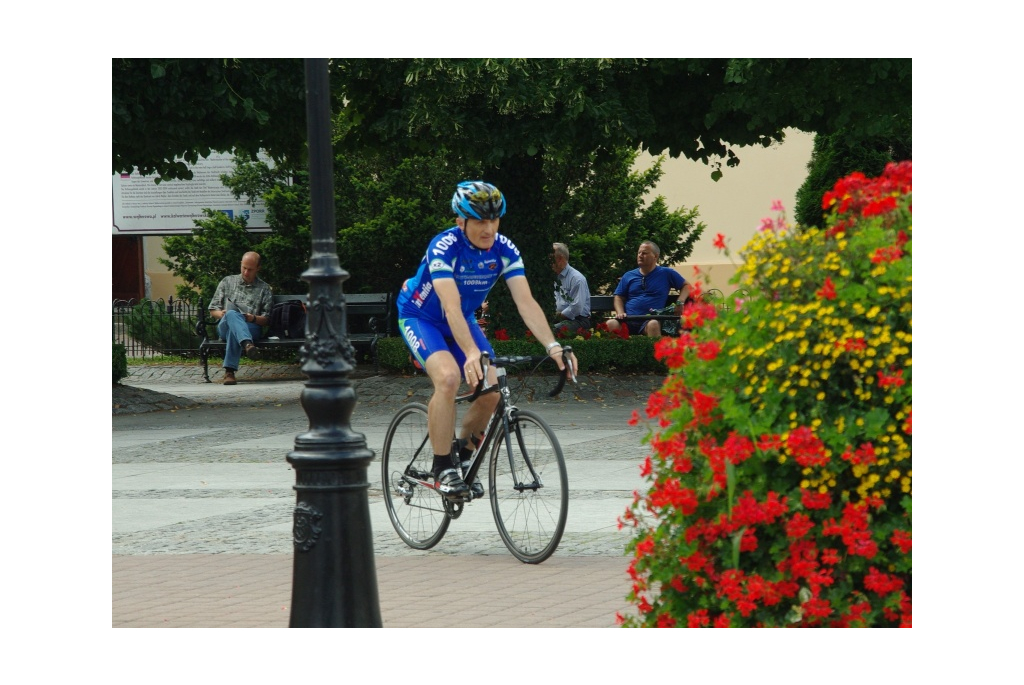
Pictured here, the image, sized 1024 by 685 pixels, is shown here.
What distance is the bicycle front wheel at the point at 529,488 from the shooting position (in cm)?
629

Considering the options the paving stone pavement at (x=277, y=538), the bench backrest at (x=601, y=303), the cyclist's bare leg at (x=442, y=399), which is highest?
the bench backrest at (x=601, y=303)

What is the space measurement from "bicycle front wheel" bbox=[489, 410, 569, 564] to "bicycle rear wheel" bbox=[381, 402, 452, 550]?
0.46 m

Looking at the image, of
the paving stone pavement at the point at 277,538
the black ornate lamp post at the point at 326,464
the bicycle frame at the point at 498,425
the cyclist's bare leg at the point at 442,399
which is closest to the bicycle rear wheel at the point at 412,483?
the paving stone pavement at the point at 277,538

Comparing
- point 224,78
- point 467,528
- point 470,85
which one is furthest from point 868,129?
point 467,528

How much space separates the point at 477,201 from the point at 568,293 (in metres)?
9.93

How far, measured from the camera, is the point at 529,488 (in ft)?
21.1

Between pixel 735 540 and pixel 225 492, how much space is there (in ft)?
19.2

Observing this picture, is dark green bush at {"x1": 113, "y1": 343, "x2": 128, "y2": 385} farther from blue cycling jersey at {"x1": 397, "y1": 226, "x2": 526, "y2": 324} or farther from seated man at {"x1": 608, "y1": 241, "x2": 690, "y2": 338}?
blue cycling jersey at {"x1": 397, "y1": 226, "x2": 526, "y2": 324}

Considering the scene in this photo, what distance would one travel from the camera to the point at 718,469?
12.2 ft

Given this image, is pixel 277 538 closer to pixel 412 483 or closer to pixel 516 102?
pixel 412 483

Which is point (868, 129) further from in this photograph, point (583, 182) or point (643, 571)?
point (643, 571)

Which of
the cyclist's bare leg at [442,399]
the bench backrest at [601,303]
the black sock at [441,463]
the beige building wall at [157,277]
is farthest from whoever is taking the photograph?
the beige building wall at [157,277]

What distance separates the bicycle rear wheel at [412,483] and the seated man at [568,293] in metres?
8.85

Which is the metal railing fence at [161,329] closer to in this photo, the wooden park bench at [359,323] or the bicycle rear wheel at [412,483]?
the wooden park bench at [359,323]
